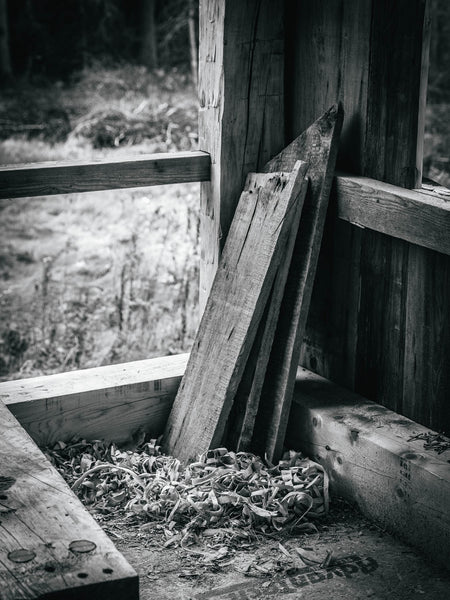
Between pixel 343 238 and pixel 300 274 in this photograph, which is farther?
pixel 343 238

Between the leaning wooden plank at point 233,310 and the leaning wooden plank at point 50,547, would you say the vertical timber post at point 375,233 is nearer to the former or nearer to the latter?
the leaning wooden plank at point 233,310

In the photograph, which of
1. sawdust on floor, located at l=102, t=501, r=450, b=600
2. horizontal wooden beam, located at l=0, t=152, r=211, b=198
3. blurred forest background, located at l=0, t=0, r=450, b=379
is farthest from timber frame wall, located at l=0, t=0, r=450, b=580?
blurred forest background, located at l=0, t=0, r=450, b=379

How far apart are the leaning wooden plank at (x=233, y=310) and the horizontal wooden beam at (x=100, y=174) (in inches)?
10.5

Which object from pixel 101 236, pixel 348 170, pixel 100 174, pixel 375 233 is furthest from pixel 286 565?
pixel 101 236

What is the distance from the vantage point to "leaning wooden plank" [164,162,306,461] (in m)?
3.39

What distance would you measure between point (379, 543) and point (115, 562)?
1401 millimetres

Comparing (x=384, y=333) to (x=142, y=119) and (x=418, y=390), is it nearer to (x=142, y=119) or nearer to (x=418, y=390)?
(x=418, y=390)

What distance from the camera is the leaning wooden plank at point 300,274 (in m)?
3.39

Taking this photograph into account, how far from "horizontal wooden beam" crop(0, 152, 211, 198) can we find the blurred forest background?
204 centimetres

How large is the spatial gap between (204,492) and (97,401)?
2.20ft

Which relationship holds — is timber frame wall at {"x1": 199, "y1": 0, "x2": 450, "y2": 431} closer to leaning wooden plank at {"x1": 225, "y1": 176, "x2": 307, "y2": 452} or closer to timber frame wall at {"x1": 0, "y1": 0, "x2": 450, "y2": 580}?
timber frame wall at {"x1": 0, "y1": 0, "x2": 450, "y2": 580}

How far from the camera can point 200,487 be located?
332cm

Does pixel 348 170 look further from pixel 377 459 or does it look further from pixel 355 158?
pixel 377 459

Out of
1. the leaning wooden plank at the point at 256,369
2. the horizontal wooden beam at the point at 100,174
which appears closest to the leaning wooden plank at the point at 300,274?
the leaning wooden plank at the point at 256,369
